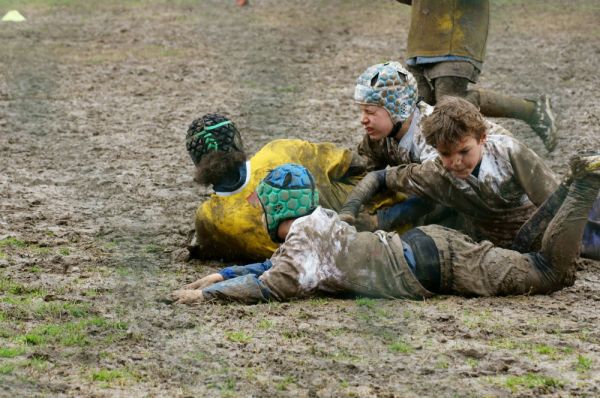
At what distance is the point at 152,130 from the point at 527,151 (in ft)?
12.9

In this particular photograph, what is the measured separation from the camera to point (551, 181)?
16.1ft

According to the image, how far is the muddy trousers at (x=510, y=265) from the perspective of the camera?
4688 mm

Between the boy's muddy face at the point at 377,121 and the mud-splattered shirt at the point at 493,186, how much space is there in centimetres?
25

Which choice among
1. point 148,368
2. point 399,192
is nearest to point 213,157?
point 399,192

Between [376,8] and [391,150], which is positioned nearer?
[391,150]

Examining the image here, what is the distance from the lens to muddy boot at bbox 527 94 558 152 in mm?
6992

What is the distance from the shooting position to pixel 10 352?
388 cm

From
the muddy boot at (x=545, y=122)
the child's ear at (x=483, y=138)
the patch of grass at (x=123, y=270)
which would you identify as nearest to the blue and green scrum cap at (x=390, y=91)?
the child's ear at (x=483, y=138)

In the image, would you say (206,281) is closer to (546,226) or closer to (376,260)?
(376,260)

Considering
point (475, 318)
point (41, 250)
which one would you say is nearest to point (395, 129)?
point (475, 318)

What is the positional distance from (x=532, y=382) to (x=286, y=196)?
1.47 metres

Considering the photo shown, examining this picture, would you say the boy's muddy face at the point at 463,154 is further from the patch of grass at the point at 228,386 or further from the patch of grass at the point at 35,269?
the patch of grass at the point at 35,269

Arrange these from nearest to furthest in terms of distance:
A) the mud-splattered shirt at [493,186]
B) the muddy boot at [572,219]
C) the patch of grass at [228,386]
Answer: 1. the patch of grass at [228,386]
2. the muddy boot at [572,219]
3. the mud-splattered shirt at [493,186]

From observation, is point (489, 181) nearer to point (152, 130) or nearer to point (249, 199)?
point (249, 199)
